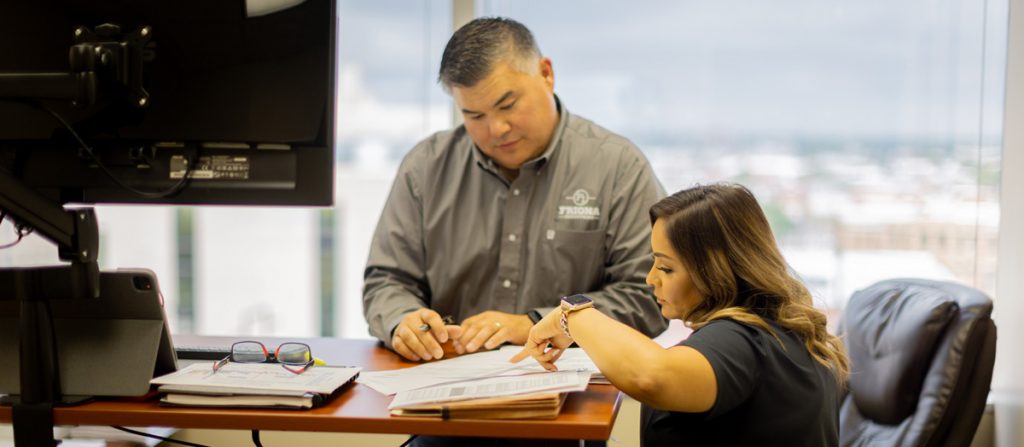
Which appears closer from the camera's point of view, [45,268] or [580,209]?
[45,268]

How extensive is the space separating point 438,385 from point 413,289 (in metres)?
0.66

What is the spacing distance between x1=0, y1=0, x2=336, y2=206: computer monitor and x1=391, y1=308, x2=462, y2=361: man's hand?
34 centimetres

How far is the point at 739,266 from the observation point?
146cm

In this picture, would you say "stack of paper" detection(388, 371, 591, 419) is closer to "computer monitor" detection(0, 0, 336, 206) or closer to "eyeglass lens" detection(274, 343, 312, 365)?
"eyeglass lens" detection(274, 343, 312, 365)

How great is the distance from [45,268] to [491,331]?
2.58 ft

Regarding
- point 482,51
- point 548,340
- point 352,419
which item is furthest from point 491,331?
point 482,51

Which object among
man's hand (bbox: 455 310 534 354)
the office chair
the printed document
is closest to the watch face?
the printed document

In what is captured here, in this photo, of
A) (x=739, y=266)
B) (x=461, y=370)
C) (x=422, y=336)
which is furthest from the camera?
(x=422, y=336)

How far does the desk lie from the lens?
4.32ft

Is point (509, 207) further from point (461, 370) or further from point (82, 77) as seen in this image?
point (82, 77)

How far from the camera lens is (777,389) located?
4.55ft

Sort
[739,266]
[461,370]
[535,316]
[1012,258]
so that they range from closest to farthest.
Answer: [739,266]
[461,370]
[535,316]
[1012,258]

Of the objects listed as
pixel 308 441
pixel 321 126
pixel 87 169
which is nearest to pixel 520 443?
pixel 321 126

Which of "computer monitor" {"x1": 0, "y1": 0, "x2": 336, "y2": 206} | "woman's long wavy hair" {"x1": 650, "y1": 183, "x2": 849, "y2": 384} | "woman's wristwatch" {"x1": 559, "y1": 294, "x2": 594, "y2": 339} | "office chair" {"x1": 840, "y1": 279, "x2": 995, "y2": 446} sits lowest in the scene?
"office chair" {"x1": 840, "y1": 279, "x2": 995, "y2": 446}
